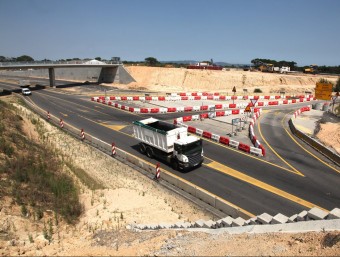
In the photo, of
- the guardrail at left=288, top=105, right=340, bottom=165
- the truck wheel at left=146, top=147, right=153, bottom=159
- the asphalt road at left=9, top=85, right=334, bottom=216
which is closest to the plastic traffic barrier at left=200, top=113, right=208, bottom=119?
the asphalt road at left=9, top=85, right=334, bottom=216

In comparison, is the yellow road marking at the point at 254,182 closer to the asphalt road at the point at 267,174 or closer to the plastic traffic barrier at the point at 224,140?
the asphalt road at the point at 267,174

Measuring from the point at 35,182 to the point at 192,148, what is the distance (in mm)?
11244

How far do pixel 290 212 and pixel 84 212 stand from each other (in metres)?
11.9

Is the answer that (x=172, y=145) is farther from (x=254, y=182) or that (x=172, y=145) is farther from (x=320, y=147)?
(x=320, y=147)

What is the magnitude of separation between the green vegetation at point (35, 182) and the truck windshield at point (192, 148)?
8.46m

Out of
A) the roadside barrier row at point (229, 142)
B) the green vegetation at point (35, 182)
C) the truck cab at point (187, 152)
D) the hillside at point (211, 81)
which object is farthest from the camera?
the hillside at point (211, 81)

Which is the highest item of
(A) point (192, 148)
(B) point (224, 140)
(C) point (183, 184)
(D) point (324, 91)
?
(D) point (324, 91)

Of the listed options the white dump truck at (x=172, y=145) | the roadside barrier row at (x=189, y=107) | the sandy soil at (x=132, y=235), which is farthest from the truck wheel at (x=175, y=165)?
the roadside barrier row at (x=189, y=107)

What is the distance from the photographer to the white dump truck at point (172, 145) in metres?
21.1

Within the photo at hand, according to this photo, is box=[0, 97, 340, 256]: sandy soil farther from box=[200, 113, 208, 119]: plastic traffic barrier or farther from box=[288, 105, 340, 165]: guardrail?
box=[200, 113, 208, 119]: plastic traffic barrier

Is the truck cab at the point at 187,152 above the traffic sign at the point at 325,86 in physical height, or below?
below

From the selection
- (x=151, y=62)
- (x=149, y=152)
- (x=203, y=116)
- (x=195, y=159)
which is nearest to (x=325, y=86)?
(x=203, y=116)

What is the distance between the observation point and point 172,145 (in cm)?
2225

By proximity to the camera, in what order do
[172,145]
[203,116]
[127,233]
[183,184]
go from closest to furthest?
[127,233] < [183,184] < [172,145] < [203,116]
